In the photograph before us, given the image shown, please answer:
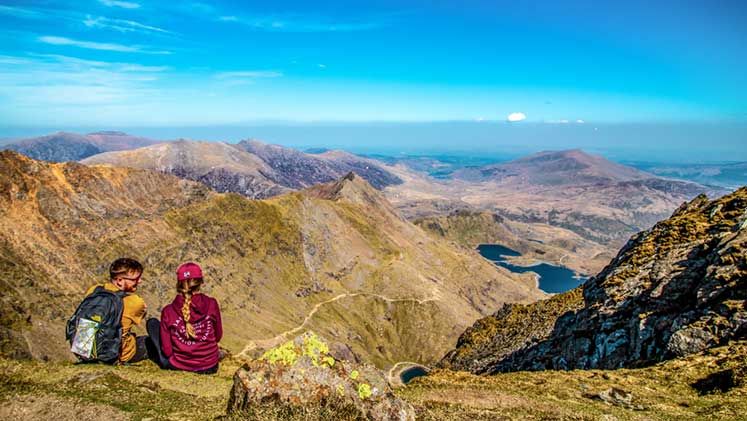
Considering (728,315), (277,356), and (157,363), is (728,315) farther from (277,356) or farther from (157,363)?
(157,363)

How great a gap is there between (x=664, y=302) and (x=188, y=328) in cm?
4965

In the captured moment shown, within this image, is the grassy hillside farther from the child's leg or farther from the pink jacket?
the pink jacket

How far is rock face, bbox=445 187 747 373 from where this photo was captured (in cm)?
3769

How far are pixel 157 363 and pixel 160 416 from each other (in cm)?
747

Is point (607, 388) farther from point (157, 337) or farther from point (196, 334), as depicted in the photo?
point (157, 337)

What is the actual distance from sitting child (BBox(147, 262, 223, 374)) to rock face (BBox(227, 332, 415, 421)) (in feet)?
11.8

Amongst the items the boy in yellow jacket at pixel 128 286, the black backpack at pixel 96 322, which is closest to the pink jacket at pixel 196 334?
the boy in yellow jacket at pixel 128 286

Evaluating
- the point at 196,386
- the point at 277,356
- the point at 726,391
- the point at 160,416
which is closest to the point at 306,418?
the point at 277,356

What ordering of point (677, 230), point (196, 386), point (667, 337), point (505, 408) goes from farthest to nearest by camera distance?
point (677, 230) → point (667, 337) → point (505, 408) → point (196, 386)

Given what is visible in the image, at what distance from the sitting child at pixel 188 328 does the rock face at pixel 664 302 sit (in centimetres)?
4013

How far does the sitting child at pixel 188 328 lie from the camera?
18.7 m

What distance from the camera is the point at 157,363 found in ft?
80.3

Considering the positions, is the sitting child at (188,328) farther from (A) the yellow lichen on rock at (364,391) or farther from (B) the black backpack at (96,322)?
(A) the yellow lichen on rock at (364,391)

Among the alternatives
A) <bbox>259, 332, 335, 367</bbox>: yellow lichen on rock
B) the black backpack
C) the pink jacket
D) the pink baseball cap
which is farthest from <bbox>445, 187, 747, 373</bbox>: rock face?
the black backpack
